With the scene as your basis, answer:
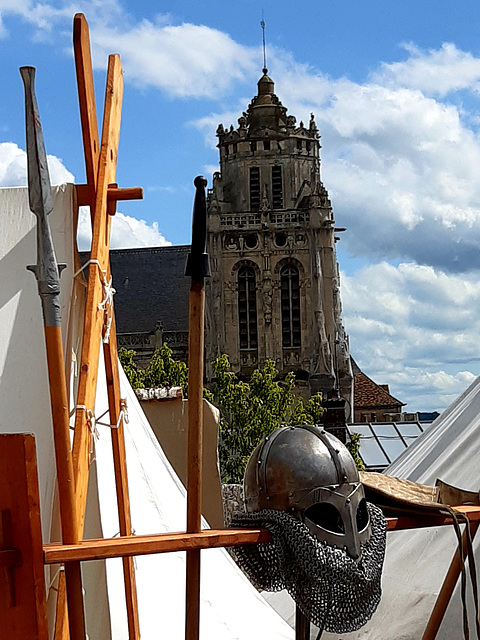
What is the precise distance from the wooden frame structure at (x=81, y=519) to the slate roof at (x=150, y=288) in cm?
4878

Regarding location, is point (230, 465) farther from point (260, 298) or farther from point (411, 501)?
point (411, 501)

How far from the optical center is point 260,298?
51.8 metres

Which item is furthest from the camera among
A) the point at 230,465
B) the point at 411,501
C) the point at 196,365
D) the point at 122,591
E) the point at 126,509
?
the point at 230,465

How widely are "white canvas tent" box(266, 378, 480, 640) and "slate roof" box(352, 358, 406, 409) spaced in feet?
161

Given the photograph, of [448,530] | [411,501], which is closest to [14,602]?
[411,501]

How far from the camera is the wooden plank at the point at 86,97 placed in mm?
4113

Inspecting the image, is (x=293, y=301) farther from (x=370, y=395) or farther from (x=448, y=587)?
(x=448, y=587)

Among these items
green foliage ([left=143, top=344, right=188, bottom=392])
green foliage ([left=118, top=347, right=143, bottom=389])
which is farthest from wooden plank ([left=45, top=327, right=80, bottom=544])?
green foliage ([left=143, top=344, right=188, bottom=392])

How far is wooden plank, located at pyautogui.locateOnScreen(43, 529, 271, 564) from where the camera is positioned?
8.92ft

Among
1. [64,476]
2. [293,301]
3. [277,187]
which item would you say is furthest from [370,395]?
[64,476]

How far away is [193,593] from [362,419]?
5138 centimetres

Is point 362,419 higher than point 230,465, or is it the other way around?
point 230,465

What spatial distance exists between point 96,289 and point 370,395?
52103 millimetres

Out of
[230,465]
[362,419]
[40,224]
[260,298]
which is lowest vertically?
[362,419]
